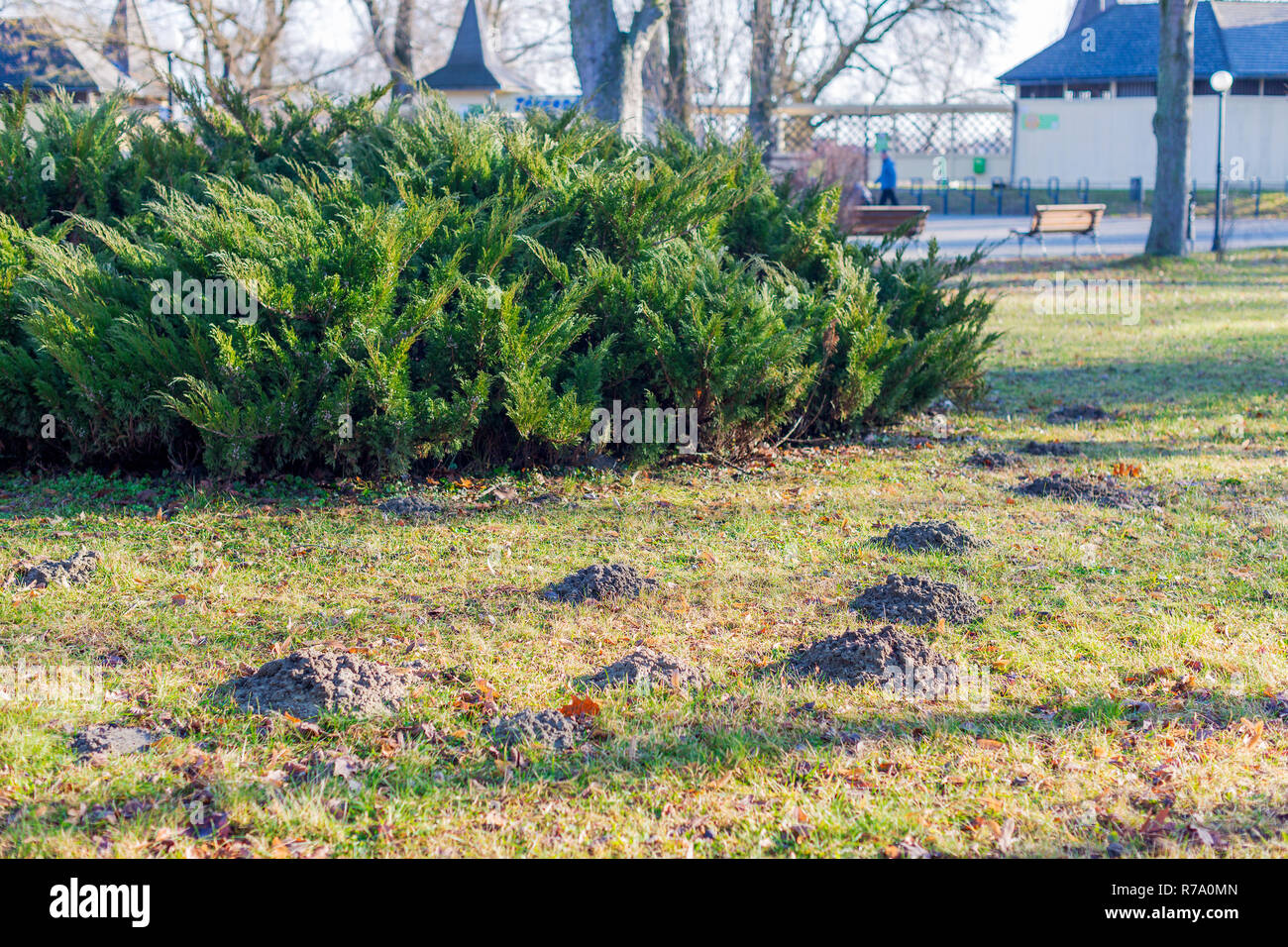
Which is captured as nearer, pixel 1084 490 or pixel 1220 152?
pixel 1084 490

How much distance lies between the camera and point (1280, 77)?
35.6 m

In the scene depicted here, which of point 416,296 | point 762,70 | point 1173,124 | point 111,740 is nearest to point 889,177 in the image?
point 762,70

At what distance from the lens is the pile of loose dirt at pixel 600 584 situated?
16.3 ft

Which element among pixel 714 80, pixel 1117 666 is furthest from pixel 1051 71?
pixel 1117 666

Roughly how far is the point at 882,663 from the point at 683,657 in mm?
768

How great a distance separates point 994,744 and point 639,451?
154 inches

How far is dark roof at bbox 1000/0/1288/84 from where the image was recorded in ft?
119

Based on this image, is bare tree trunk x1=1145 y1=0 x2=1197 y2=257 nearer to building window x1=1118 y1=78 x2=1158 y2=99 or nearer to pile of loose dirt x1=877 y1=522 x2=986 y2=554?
pile of loose dirt x1=877 y1=522 x2=986 y2=554

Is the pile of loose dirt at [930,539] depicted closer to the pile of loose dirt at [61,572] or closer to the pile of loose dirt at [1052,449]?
the pile of loose dirt at [1052,449]

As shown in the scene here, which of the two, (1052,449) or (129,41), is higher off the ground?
(129,41)

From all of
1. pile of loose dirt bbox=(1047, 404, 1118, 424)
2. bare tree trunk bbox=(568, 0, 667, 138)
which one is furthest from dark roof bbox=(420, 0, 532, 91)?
pile of loose dirt bbox=(1047, 404, 1118, 424)

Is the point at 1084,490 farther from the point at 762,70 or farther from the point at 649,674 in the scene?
the point at 762,70

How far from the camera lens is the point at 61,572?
5043 millimetres

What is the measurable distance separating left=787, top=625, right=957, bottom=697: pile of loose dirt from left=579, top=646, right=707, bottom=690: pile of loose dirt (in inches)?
15.7
